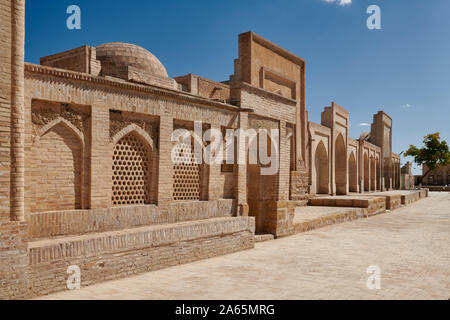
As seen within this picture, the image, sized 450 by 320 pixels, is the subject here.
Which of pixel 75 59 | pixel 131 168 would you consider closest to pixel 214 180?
pixel 131 168

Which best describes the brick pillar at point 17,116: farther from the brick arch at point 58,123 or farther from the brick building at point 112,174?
the brick arch at point 58,123

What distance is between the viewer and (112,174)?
6.08 m

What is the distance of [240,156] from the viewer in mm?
8234

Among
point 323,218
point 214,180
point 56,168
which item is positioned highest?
point 56,168

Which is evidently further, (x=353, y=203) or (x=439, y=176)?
(x=439, y=176)

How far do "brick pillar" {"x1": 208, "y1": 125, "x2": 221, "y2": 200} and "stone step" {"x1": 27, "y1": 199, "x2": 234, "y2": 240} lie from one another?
0.15 m

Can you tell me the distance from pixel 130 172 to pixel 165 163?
0.67m

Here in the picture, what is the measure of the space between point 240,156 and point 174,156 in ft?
5.82

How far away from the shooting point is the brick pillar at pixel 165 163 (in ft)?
21.9

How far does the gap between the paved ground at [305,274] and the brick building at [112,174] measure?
0.43 meters

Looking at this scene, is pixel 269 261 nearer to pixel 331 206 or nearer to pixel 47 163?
pixel 47 163

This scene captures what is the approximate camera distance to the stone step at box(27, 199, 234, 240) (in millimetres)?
5137

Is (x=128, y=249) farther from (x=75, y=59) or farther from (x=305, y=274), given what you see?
(x=75, y=59)
